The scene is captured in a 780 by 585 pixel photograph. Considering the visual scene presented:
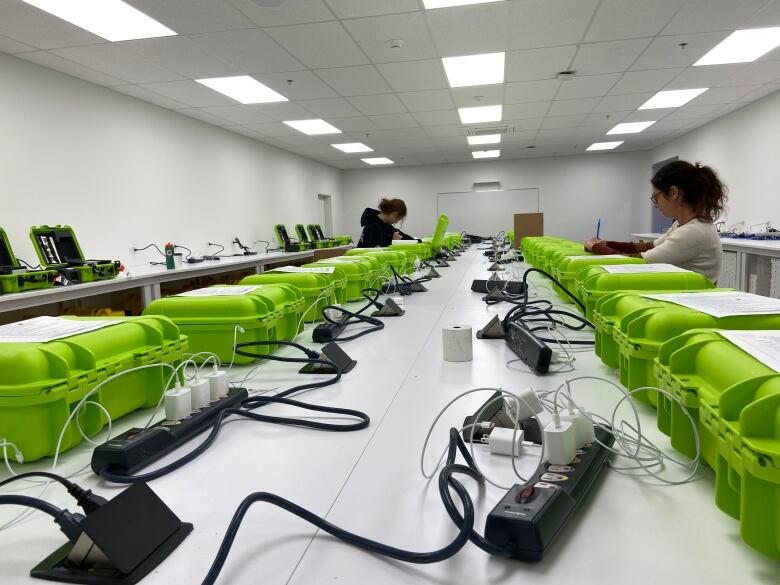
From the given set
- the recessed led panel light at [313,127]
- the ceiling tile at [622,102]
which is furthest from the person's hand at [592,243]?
the recessed led panel light at [313,127]

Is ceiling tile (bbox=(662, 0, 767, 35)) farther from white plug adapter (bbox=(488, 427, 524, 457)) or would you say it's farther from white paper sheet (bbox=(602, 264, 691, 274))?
white plug adapter (bbox=(488, 427, 524, 457))

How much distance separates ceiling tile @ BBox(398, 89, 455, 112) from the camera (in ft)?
18.0

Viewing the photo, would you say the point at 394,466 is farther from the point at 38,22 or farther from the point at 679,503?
the point at 38,22

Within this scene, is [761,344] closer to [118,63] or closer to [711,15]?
[711,15]

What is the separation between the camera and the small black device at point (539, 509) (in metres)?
0.51

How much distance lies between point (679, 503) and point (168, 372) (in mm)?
912

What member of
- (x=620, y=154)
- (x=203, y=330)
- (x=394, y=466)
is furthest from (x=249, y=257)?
(x=620, y=154)

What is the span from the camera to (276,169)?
28.4 feet

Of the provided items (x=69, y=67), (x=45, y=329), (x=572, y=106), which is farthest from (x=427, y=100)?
(x=45, y=329)

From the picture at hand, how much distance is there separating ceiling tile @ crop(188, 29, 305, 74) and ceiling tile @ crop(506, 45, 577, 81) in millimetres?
1964

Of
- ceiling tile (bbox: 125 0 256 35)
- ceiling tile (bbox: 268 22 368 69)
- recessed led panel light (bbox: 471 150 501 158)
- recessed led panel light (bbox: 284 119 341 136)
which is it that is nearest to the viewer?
ceiling tile (bbox: 125 0 256 35)

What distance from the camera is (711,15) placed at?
3.61 metres

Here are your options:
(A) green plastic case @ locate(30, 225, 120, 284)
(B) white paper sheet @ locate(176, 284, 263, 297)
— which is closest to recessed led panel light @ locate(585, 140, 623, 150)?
(A) green plastic case @ locate(30, 225, 120, 284)

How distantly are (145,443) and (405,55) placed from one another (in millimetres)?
4214
